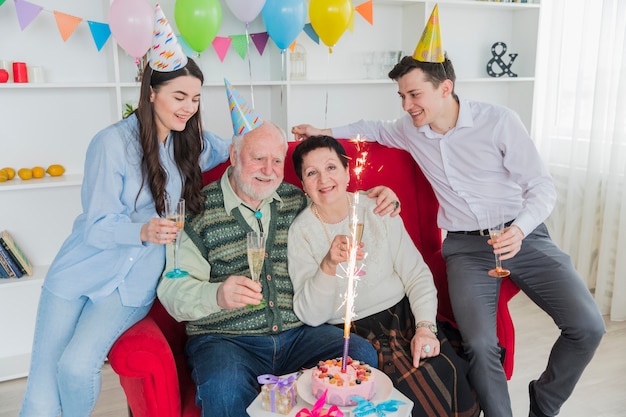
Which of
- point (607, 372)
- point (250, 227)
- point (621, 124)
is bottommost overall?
point (607, 372)

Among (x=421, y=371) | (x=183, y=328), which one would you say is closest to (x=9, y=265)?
(x=183, y=328)

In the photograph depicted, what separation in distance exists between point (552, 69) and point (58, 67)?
288cm

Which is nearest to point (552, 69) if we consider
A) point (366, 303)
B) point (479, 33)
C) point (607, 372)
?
point (479, 33)

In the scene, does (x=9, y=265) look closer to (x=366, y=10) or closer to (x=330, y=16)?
(x=330, y=16)

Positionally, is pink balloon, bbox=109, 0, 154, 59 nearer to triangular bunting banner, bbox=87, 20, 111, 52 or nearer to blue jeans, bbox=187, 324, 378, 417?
triangular bunting banner, bbox=87, 20, 111, 52

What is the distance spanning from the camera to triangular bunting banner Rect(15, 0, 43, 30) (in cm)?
281

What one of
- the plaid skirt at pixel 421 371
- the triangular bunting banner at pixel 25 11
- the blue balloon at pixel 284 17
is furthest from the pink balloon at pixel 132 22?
the plaid skirt at pixel 421 371

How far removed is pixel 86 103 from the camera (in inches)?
128

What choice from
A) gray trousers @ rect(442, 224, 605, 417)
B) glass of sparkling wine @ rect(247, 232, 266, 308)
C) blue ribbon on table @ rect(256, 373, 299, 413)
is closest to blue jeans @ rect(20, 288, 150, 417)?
glass of sparkling wine @ rect(247, 232, 266, 308)

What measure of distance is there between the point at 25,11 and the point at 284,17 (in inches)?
45.0

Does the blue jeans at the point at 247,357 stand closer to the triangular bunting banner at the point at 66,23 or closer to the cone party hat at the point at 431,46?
the cone party hat at the point at 431,46

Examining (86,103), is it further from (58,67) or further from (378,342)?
(378,342)

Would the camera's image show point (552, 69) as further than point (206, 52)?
Yes

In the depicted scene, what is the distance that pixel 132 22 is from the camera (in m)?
2.62
